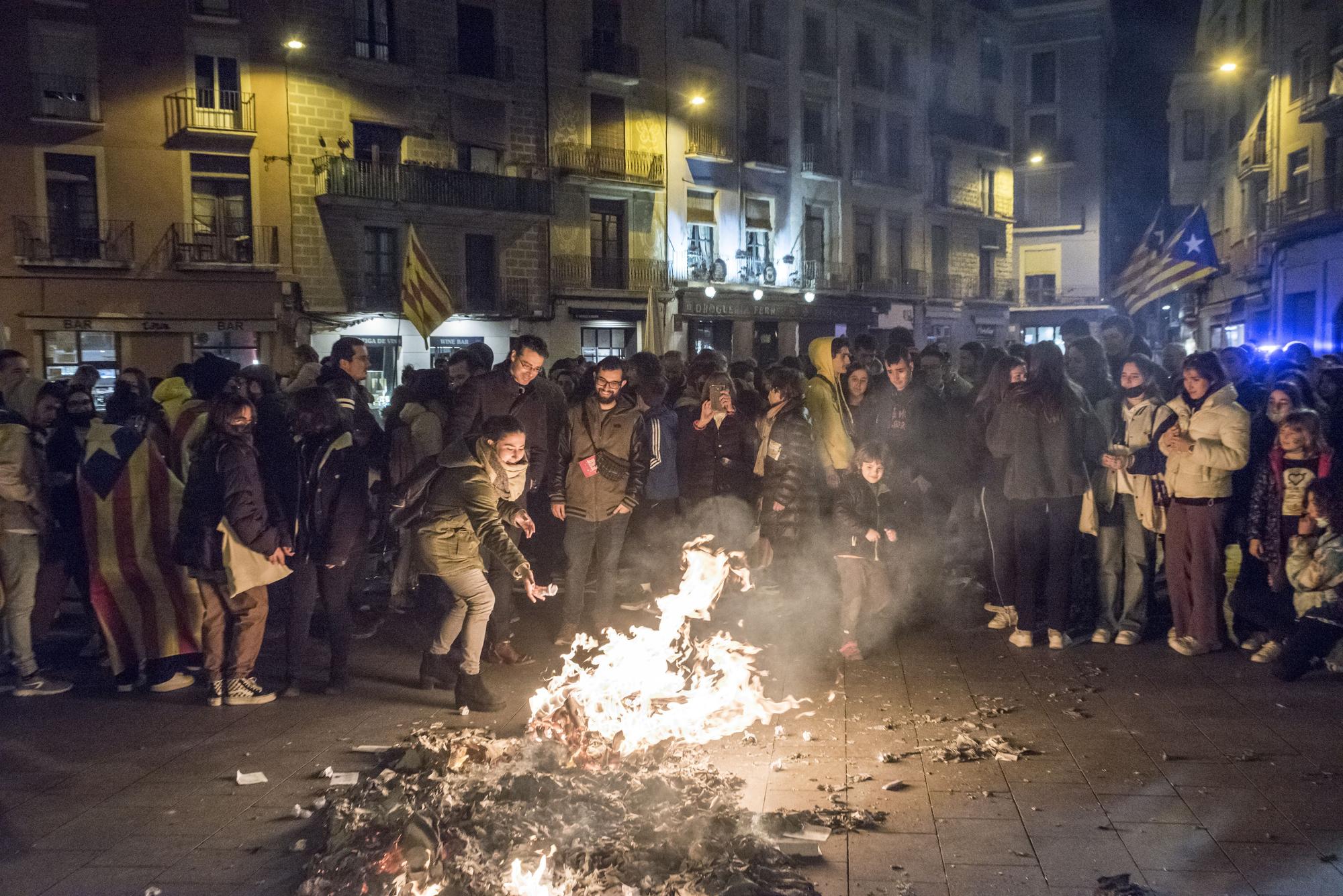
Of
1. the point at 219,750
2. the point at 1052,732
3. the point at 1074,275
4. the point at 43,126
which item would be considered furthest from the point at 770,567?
the point at 1074,275

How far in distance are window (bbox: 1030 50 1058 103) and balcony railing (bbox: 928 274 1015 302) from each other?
953cm

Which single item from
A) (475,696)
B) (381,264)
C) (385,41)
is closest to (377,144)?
(385,41)

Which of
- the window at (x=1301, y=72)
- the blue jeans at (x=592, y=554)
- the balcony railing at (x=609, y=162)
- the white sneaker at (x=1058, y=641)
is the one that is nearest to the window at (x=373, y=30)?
the balcony railing at (x=609, y=162)

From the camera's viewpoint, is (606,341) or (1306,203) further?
(606,341)

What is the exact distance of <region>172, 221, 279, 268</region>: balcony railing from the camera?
2650 cm

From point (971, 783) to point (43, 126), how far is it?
27648 mm

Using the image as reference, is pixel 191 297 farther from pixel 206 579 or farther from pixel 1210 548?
pixel 1210 548

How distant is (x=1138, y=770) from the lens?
5336mm

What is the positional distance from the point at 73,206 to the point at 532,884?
89.3 ft

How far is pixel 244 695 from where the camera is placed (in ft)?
22.2

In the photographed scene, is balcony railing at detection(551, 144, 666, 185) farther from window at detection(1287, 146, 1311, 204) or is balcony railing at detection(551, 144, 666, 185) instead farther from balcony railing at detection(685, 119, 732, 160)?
window at detection(1287, 146, 1311, 204)

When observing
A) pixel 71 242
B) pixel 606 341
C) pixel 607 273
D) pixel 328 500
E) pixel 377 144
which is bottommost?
pixel 328 500

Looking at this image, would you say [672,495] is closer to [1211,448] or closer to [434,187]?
[1211,448]

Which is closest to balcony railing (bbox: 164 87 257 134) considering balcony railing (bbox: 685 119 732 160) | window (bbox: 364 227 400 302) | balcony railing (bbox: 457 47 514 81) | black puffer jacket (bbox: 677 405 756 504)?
window (bbox: 364 227 400 302)
